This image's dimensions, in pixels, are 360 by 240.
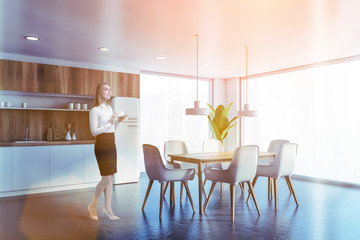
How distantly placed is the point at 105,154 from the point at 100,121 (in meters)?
0.39

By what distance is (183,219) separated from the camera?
138 inches

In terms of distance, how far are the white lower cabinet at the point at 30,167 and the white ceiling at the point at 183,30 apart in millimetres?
1648

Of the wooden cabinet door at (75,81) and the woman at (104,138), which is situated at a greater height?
the wooden cabinet door at (75,81)

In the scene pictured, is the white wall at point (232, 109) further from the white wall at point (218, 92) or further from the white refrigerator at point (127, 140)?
the white refrigerator at point (127, 140)

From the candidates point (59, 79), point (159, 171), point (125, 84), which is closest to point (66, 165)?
point (59, 79)

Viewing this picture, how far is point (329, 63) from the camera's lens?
564cm

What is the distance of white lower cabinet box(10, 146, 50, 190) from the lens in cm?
464

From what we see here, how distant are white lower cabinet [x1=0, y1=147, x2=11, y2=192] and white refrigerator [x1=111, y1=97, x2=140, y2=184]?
181cm

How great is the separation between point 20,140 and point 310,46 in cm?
508

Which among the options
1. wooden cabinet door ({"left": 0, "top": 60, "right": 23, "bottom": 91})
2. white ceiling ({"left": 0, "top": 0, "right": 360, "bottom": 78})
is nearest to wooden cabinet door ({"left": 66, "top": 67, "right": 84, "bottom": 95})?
white ceiling ({"left": 0, "top": 0, "right": 360, "bottom": 78})

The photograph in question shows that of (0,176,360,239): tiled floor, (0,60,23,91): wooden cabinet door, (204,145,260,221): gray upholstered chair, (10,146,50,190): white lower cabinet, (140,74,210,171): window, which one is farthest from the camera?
(140,74,210,171): window

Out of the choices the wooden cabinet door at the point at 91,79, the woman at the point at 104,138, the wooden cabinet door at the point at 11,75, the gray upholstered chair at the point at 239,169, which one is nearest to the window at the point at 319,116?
the gray upholstered chair at the point at 239,169

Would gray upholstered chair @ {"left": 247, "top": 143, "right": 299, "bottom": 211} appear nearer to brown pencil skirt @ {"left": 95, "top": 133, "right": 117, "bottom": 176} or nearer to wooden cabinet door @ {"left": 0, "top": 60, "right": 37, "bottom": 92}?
brown pencil skirt @ {"left": 95, "top": 133, "right": 117, "bottom": 176}

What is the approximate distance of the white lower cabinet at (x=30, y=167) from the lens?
4.64 meters
